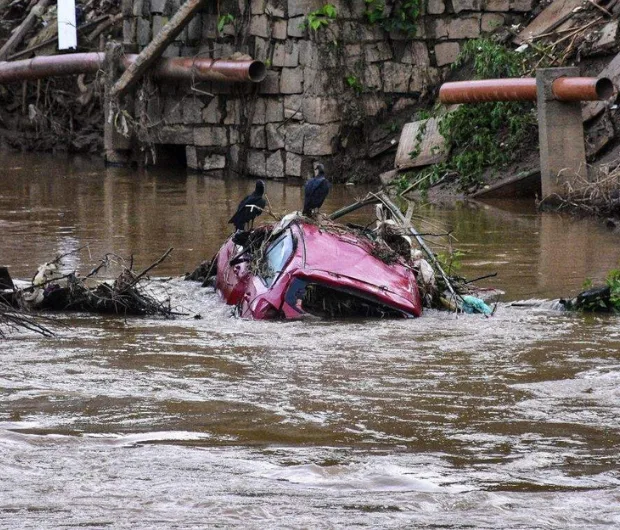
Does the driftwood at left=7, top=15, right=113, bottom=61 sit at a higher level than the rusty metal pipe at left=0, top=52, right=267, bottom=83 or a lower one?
higher

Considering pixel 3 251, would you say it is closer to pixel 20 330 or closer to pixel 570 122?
pixel 20 330

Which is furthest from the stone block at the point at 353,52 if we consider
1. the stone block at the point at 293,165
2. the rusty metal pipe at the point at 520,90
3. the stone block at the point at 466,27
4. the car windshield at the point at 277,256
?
the car windshield at the point at 277,256

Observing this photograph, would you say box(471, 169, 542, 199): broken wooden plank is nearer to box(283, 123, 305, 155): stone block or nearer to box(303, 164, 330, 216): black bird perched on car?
box(283, 123, 305, 155): stone block

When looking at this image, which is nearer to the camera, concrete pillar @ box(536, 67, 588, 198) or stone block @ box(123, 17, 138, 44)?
concrete pillar @ box(536, 67, 588, 198)

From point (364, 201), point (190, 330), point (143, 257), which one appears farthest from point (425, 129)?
point (190, 330)

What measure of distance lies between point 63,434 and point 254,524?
5.00 feet

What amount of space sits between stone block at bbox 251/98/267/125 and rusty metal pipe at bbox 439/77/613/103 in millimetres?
4252

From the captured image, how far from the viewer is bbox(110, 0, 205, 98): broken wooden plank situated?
19.5 metres

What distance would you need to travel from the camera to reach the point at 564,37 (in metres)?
17.5

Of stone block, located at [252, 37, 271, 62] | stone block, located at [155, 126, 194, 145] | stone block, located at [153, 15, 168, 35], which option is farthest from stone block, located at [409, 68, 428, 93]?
stone block, located at [153, 15, 168, 35]

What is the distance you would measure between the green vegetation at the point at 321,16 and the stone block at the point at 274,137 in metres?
1.77

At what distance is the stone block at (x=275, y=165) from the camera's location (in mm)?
19547

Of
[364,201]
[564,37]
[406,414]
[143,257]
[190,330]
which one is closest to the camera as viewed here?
[406,414]

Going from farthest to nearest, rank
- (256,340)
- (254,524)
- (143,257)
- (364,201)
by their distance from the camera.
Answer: (143,257)
(364,201)
(256,340)
(254,524)
